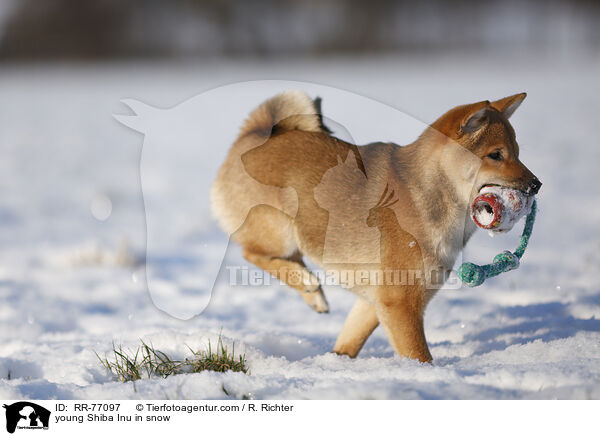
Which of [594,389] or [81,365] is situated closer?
[594,389]

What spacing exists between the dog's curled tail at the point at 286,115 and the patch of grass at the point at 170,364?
1020 mm

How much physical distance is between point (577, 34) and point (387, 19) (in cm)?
383

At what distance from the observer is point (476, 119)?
2395 millimetres

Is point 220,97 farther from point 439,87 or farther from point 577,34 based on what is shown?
point 577,34

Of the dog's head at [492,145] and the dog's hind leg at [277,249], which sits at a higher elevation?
the dog's head at [492,145]

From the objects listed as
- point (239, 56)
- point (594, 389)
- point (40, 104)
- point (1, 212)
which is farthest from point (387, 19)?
point (594, 389)

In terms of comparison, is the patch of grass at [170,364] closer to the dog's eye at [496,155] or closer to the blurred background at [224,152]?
the blurred background at [224,152]

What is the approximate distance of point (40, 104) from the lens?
44.9 feet

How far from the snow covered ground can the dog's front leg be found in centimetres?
8
